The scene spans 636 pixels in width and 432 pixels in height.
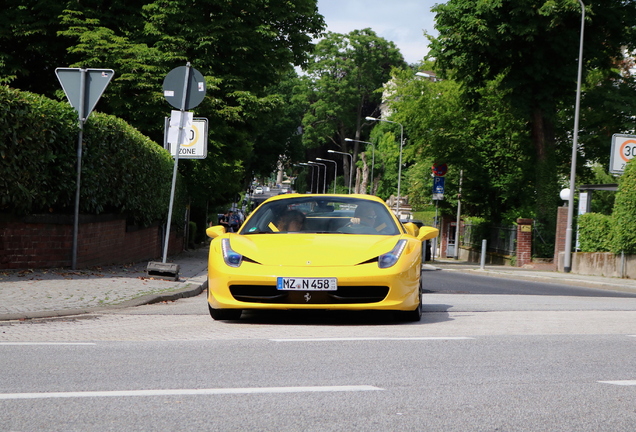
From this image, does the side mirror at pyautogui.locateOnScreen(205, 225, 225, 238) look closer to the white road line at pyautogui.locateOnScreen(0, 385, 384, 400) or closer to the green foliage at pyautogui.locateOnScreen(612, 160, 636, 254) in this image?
the white road line at pyautogui.locateOnScreen(0, 385, 384, 400)

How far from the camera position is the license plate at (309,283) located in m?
8.37

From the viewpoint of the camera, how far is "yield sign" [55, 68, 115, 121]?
13508 mm

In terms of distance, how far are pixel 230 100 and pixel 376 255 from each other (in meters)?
19.9

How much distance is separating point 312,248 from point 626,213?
18806mm

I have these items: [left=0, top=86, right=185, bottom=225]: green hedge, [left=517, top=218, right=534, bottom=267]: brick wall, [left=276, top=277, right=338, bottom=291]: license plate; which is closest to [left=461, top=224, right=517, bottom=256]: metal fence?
[left=517, top=218, right=534, bottom=267]: brick wall

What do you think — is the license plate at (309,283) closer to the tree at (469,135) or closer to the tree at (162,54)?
the tree at (162,54)

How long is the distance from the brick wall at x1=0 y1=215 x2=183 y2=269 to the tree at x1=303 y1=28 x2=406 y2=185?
69380mm

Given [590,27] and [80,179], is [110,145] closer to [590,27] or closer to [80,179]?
[80,179]

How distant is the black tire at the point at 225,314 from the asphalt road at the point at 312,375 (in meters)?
0.09

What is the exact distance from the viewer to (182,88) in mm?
14383

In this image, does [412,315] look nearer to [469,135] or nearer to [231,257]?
[231,257]

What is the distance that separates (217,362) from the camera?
6.20 meters

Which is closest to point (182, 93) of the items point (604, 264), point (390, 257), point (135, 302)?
point (135, 302)

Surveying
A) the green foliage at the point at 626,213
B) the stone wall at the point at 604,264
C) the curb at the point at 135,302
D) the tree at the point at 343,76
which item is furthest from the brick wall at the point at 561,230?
the tree at the point at 343,76
